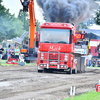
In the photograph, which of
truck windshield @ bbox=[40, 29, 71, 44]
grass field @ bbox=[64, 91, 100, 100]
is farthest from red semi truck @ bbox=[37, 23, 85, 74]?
grass field @ bbox=[64, 91, 100, 100]

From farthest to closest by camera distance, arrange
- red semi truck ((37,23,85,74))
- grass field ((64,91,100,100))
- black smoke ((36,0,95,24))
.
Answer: black smoke ((36,0,95,24)) < red semi truck ((37,23,85,74)) < grass field ((64,91,100,100))

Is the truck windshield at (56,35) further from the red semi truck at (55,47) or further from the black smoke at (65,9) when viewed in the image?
the black smoke at (65,9)

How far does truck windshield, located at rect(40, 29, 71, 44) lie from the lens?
18.6 metres

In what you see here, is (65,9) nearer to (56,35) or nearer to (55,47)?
(56,35)

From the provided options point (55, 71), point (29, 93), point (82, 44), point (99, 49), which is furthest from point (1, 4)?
point (29, 93)

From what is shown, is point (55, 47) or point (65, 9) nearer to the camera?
point (55, 47)

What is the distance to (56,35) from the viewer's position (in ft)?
61.1

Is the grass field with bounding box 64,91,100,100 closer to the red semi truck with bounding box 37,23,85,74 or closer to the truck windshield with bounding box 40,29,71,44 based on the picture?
the red semi truck with bounding box 37,23,85,74

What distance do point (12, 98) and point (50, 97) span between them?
3.89ft

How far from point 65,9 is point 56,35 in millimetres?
8395

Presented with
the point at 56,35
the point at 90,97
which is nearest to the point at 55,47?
the point at 56,35

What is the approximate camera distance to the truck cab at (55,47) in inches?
728

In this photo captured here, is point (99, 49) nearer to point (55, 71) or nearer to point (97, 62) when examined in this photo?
point (97, 62)

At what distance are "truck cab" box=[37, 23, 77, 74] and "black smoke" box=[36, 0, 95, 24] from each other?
7.92 meters
